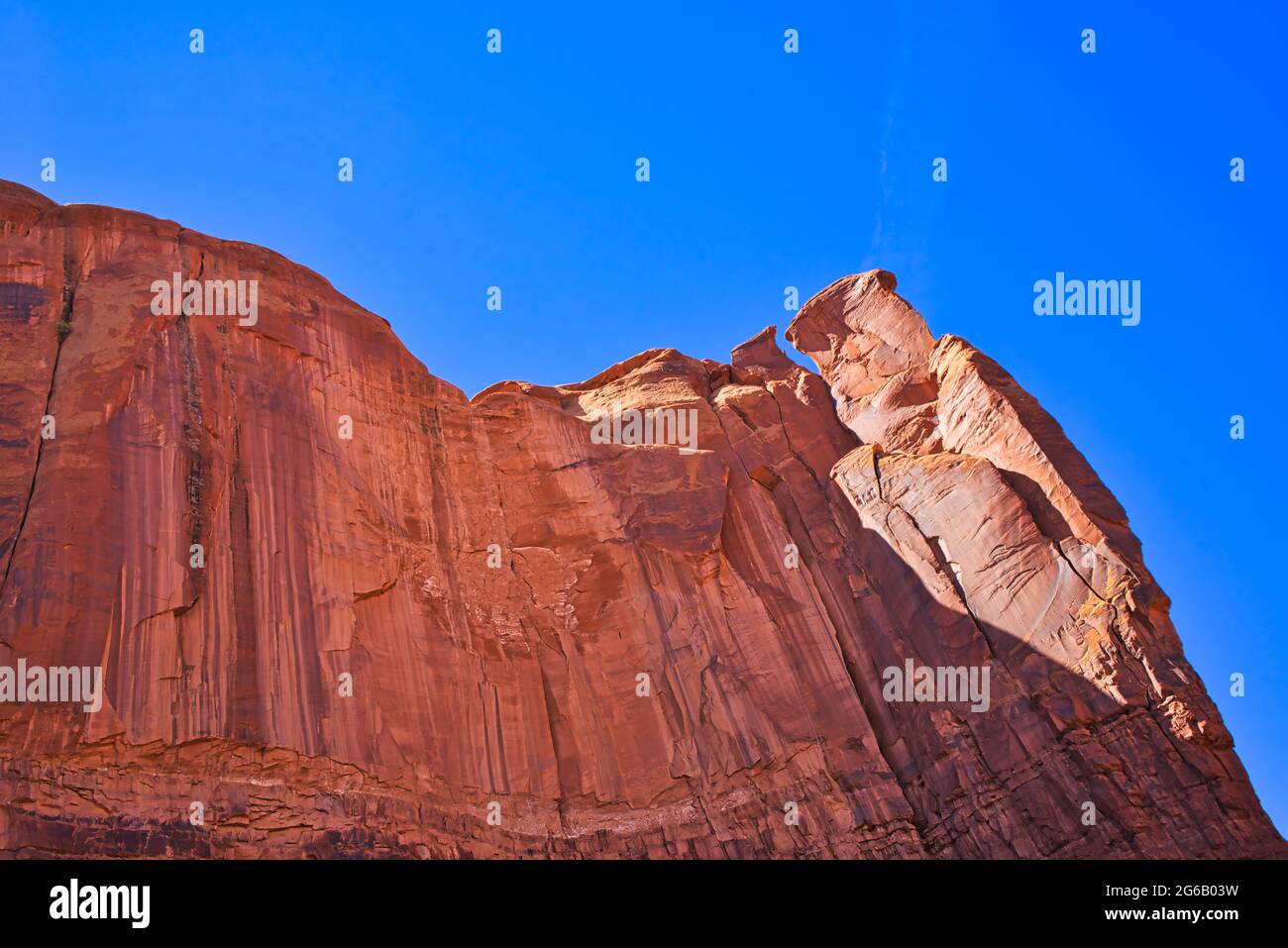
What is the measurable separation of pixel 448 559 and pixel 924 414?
50.6ft

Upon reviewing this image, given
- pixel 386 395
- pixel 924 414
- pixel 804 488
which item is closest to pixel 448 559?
pixel 386 395

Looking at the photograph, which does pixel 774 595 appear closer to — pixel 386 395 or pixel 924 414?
pixel 924 414

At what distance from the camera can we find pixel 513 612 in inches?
1335

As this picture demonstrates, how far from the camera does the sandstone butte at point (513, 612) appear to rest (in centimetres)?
2595

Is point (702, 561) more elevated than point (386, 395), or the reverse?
point (386, 395)

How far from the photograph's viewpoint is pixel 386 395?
35781 mm

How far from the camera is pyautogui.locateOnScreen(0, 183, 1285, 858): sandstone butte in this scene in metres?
26.0

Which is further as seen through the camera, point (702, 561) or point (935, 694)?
point (702, 561)
